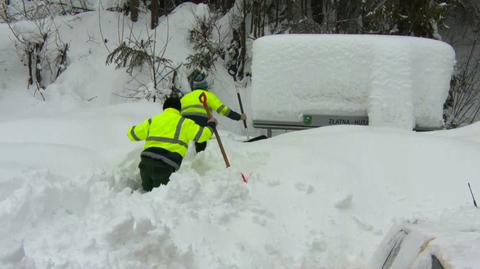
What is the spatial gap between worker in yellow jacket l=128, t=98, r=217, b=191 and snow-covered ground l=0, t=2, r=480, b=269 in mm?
233

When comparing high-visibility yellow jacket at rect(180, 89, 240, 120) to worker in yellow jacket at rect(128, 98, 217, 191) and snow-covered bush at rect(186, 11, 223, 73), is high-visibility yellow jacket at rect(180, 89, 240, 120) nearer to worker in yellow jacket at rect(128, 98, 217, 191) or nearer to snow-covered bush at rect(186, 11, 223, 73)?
worker in yellow jacket at rect(128, 98, 217, 191)

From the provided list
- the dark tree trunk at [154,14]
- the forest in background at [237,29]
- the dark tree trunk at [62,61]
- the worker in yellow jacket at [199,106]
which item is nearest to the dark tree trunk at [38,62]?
the forest in background at [237,29]

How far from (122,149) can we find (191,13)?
7.77 metres

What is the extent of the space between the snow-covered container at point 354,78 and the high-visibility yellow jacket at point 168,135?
1.64m

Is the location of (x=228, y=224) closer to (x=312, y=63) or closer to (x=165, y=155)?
(x=165, y=155)

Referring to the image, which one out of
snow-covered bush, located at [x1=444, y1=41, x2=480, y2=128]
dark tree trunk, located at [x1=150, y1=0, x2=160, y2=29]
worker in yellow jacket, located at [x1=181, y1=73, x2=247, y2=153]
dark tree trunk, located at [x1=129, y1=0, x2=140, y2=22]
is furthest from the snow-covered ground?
dark tree trunk, located at [x1=129, y1=0, x2=140, y2=22]

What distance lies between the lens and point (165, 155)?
16.1ft

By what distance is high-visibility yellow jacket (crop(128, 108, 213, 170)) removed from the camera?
4.91m

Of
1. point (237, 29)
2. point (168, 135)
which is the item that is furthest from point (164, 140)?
point (237, 29)

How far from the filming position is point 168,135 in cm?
491

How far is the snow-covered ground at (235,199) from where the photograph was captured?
310 centimetres

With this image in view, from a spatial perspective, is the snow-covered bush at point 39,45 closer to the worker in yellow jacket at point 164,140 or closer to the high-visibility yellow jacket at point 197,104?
the high-visibility yellow jacket at point 197,104

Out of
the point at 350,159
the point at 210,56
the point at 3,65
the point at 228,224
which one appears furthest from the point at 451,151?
the point at 3,65

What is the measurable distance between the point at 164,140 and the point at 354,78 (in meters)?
2.63
